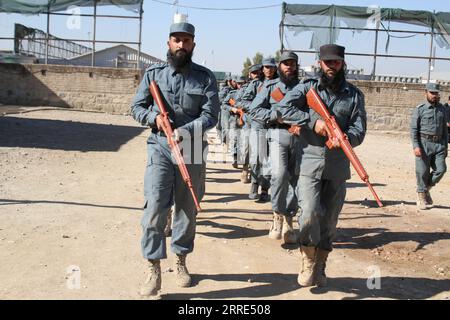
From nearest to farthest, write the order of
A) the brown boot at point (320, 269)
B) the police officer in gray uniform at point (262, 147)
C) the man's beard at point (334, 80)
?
1. the man's beard at point (334, 80)
2. the brown boot at point (320, 269)
3. the police officer in gray uniform at point (262, 147)

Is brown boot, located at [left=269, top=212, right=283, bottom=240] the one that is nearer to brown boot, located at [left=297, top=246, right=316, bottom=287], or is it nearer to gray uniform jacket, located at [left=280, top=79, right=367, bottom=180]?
brown boot, located at [left=297, top=246, right=316, bottom=287]

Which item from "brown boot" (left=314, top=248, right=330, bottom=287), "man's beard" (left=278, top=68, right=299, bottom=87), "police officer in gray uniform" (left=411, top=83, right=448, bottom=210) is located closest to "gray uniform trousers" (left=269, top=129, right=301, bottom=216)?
"man's beard" (left=278, top=68, right=299, bottom=87)

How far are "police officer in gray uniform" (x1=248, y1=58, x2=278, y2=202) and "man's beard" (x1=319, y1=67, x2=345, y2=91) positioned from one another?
1864 mm

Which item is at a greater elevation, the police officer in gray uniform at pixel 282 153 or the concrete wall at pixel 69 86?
the concrete wall at pixel 69 86

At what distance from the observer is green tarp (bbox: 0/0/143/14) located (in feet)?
76.8

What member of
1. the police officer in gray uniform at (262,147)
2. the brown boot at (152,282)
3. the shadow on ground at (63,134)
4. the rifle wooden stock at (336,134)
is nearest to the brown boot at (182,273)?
the brown boot at (152,282)

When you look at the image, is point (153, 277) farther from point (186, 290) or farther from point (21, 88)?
point (21, 88)

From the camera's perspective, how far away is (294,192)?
615 centimetres

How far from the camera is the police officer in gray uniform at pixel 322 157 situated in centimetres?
452

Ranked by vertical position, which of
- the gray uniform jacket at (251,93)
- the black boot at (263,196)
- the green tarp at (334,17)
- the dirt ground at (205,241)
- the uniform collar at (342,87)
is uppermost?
the green tarp at (334,17)

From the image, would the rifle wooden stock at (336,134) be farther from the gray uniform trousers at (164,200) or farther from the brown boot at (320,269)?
the gray uniform trousers at (164,200)

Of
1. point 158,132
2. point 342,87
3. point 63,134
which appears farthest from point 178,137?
point 63,134

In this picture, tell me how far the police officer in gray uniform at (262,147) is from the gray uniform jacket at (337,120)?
1.80 metres
